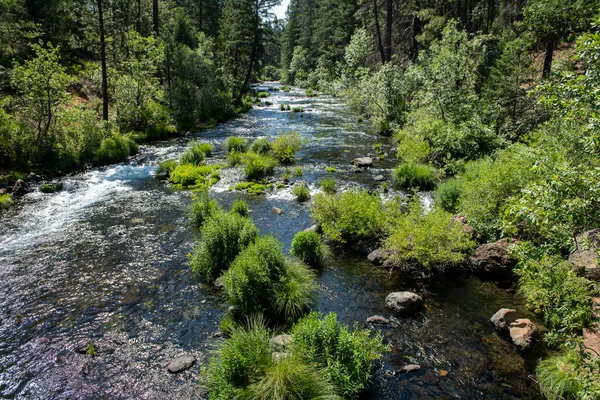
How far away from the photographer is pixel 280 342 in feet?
23.8

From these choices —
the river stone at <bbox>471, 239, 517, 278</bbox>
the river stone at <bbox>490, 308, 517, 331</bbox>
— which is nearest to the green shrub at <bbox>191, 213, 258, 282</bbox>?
the river stone at <bbox>490, 308, 517, 331</bbox>

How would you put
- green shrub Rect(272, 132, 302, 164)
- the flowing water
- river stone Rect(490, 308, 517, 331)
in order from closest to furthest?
the flowing water < river stone Rect(490, 308, 517, 331) < green shrub Rect(272, 132, 302, 164)

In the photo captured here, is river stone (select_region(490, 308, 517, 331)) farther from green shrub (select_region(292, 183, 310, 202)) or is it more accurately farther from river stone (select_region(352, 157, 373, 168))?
river stone (select_region(352, 157, 373, 168))

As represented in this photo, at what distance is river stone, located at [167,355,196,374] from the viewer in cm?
718

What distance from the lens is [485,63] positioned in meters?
25.1

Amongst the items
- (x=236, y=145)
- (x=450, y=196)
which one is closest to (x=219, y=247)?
(x=450, y=196)

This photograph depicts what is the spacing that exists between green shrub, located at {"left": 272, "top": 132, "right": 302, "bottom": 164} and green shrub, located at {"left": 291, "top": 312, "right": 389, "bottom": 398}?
16.0 metres

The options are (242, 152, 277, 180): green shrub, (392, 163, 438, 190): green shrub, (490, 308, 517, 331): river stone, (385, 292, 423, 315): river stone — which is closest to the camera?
(490, 308, 517, 331): river stone

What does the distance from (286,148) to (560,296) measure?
54.7 ft

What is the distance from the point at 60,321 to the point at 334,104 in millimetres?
41581

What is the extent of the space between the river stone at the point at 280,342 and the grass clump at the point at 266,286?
100cm

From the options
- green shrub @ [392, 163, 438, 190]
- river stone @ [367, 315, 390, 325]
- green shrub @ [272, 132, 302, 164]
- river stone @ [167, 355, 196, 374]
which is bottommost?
river stone @ [167, 355, 196, 374]

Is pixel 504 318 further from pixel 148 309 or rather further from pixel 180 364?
pixel 148 309

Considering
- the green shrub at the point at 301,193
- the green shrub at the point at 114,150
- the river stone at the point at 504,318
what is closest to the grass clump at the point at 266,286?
the river stone at the point at 504,318
